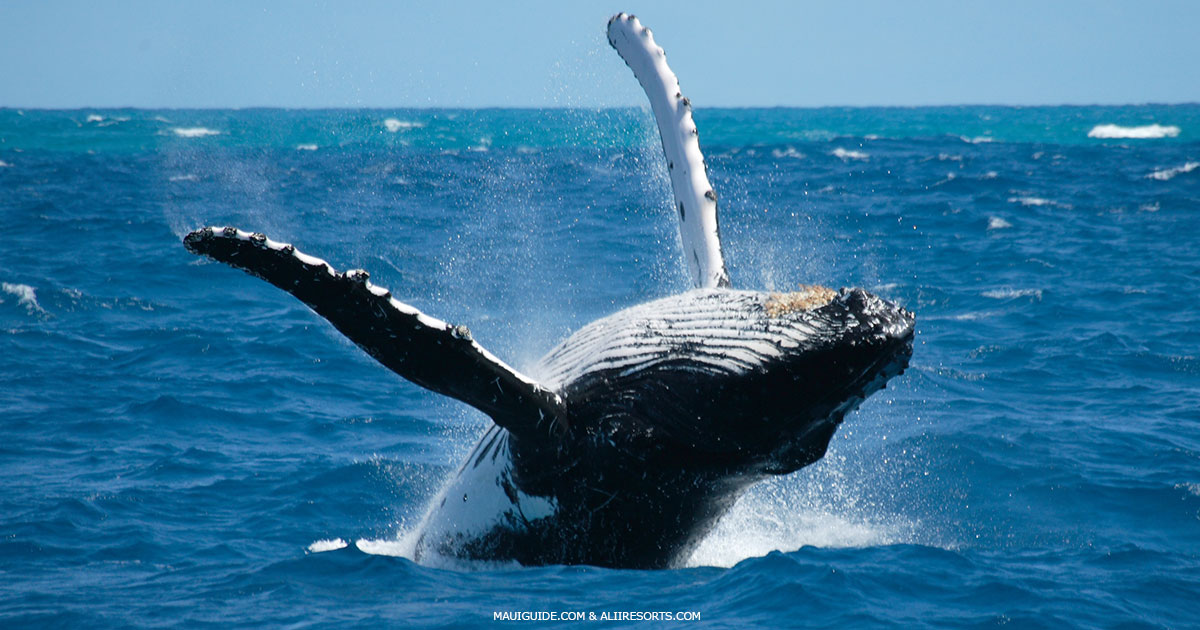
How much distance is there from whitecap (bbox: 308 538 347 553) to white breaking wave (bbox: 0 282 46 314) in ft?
33.1

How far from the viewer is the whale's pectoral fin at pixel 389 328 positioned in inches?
203

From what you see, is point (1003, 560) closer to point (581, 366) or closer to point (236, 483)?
point (581, 366)

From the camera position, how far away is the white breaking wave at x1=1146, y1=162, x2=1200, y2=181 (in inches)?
1469

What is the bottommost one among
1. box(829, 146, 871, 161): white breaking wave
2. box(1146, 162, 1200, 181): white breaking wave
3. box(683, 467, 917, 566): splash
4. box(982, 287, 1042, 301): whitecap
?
box(683, 467, 917, 566): splash

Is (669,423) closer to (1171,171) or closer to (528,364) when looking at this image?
(528,364)

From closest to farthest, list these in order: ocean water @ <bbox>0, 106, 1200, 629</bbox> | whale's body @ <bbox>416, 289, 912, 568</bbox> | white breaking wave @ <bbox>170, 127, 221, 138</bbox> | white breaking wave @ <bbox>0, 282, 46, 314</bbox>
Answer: whale's body @ <bbox>416, 289, 912, 568</bbox> < ocean water @ <bbox>0, 106, 1200, 629</bbox> < white breaking wave @ <bbox>0, 282, 46, 314</bbox> < white breaking wave @ <bbox>170, 127, 221, 138</bbox>

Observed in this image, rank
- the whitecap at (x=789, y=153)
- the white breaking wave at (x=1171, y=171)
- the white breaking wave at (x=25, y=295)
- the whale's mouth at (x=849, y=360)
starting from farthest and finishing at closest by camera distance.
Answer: the whitecap at (x=789, y=153)
the white breaking wave at (x=1171, y=171)
the white breaking wave at (x=25, y=295)
the whale's mouth at (x=849, y=360)

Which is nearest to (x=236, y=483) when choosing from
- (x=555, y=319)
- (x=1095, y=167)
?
(x=555, y=319)

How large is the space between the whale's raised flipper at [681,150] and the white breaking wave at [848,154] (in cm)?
4156

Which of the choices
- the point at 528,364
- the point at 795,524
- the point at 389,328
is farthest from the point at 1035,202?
the point at 389,328

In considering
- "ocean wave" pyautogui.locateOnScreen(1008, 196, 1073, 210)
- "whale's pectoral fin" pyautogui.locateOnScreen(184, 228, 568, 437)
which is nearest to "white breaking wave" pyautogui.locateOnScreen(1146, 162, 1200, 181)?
"ocean wave" pyautogui.locateOnScreen(1008, 196, 1073, 210)

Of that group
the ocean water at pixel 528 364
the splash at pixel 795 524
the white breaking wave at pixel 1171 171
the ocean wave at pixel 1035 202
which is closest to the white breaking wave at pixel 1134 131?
the white breaking wave at pixel 1171 171

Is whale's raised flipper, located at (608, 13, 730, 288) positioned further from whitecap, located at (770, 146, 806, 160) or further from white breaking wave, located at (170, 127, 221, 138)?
white breaking wave, located at (170, 127, 221, 138)

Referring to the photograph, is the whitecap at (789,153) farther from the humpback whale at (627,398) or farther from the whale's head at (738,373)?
the whale's head at (738,373)
